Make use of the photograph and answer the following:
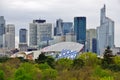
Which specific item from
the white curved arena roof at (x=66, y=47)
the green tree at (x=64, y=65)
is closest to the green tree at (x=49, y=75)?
the green tree at (x=64, y=65)

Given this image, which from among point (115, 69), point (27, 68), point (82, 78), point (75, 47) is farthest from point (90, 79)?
point (75, 47)

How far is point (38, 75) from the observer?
6806cm

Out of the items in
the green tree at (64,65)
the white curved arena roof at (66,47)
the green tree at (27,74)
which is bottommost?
the green tree at (64,65)

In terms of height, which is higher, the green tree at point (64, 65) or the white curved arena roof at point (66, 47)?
the white curved arena roof at point (66, 47)

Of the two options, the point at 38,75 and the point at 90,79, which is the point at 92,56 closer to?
the point at 38,75

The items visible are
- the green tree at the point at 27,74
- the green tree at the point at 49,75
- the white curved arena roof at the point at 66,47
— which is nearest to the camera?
the green tree at the point at 27,74

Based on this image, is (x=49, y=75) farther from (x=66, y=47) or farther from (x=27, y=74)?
(x=66, y=47)

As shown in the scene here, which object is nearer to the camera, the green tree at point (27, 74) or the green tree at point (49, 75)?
the green tree at point (27, 74)

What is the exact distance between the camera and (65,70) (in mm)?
80625

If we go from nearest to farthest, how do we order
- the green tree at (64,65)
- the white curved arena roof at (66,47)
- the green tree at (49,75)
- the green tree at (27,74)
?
the green tree at (27,74), the green tree at (49,75), the green tree at (64,65), the white curved arena roof at (66,47)

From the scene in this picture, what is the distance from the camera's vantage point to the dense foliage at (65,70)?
63.7 metres

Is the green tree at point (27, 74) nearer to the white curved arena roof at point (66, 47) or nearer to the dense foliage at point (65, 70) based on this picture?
the dense foliage at point (65, 70)

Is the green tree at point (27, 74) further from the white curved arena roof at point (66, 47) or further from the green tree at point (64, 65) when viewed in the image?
the white curved arena roof at point (66, 47)

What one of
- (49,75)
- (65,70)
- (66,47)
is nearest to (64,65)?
(65,70)
